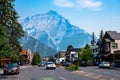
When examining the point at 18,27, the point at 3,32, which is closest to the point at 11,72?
the point at 3,32

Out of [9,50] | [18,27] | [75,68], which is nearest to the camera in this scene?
[75,68]

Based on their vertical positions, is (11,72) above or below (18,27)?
below

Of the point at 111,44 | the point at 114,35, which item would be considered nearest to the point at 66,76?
the point at 111,44

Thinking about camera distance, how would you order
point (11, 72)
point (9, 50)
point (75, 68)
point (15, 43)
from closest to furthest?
point (11, 72)
point (75, 68)
point (9, 50)
point (15, 43)

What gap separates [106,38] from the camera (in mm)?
99500

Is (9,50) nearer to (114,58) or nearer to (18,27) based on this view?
(18,27)

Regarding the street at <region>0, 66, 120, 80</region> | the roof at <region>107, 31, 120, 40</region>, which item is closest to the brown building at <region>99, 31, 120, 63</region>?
the roof at <region>107, 31, 120, 40</region>

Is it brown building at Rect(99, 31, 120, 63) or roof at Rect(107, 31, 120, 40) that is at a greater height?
roof at Rect(107, 31, 120, 40)

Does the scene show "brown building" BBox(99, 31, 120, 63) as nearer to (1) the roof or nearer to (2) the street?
(1) the roof

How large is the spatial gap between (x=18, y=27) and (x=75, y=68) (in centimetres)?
3919

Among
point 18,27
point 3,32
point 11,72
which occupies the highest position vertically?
point 18,27

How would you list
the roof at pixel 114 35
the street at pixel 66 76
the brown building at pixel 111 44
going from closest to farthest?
the street at pixel 66 76, the brown building at pixel 111 44, the roof at pixel 114 35

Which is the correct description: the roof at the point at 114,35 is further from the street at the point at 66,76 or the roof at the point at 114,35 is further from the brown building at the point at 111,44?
the street at the point at 66,76

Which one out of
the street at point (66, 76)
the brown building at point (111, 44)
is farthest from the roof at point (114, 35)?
the street at point (66, 76)
